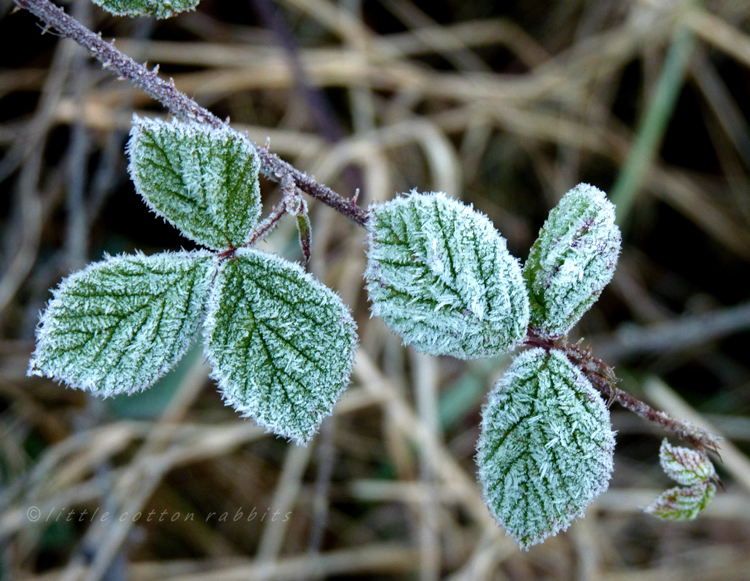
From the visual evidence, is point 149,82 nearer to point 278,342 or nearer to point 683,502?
point 278,342

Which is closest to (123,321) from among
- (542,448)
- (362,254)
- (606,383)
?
(542,448)

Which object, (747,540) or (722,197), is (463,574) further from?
(722,197)

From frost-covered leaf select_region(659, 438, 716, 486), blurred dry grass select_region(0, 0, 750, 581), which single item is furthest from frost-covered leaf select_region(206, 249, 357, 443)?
blurred dry grass select_region(0, 0, 750, 581)

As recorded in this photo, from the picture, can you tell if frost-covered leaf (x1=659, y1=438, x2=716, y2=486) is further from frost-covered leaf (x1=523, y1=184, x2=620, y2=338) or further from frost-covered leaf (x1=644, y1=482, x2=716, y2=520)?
frost-covered leaf (x1=523, y1=184, x2=620, y2=338)

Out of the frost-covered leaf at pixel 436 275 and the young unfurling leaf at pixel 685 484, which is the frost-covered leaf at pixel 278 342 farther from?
the young unfurling leaf at pixel 685 484

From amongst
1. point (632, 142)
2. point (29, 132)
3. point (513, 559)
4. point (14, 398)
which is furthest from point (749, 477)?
point (29, 132)

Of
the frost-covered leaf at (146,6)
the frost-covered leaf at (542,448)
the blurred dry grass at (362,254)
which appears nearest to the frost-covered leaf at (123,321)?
the frost-covered leaf at (146,6)
